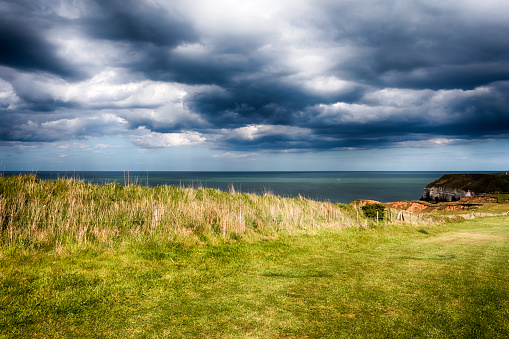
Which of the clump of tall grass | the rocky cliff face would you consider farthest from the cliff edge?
the clump of tall grass

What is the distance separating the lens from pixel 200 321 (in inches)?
236

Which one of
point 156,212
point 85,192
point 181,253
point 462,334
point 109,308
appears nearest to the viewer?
point 462,334

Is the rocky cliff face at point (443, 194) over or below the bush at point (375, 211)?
below

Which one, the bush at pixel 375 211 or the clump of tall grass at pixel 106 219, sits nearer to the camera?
the clump of tall grass at pixel 106 219

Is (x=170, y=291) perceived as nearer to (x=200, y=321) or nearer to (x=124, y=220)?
(x=200, y=321)

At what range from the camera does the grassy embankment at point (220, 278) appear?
19.1 feet

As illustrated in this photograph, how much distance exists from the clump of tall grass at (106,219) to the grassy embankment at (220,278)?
3.2 inches

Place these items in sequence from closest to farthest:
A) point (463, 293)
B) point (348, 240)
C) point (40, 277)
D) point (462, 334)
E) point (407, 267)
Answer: point (462, 334), point (463, 293), point (40, 277), point (407, 267), point (348, 240)

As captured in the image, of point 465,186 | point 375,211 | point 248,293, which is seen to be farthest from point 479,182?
point 248,293

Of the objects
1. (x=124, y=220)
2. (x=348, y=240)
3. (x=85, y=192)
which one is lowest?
(x=348, y=240)

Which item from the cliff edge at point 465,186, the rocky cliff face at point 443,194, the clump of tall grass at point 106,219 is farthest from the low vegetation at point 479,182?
the clump of tall grass at point 106,219

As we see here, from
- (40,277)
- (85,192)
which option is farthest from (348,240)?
(85,192)

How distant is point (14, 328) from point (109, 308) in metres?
1.66

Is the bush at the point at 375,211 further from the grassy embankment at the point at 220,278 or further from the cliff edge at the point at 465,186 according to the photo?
the cliff edge at the point at 465,186
